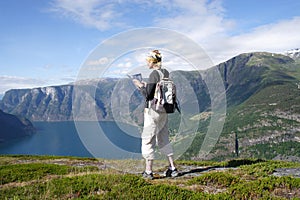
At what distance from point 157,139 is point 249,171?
12.5 feet

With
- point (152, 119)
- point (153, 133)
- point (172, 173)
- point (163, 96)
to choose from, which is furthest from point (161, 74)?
point (172, 173)

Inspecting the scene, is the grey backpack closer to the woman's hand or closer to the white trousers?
the white trousers

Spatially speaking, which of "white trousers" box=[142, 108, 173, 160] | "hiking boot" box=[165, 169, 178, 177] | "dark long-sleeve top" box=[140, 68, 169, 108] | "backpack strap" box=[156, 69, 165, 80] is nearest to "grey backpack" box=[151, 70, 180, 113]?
"backpack strap" box=[156, 69, 165, 80]

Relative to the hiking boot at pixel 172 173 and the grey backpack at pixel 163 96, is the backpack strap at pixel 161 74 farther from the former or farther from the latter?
the hiking boot at pixel 172 173

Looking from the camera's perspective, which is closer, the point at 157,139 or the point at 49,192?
the point at 49,192

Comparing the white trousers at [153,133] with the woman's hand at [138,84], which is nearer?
the woman's hand at [138,84]

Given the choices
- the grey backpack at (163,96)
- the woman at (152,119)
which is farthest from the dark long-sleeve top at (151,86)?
the grey backpack at (163,96)

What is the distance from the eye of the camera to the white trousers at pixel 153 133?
32.0ft

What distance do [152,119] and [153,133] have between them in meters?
0.55

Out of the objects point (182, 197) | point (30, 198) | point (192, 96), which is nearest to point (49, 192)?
point (30, 198)

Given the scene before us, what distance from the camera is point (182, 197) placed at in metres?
7.40

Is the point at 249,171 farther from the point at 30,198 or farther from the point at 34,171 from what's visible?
the point at 34,171

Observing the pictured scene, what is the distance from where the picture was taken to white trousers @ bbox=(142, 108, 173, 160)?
9.74 metres

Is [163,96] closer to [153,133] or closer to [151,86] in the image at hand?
[151,86]
